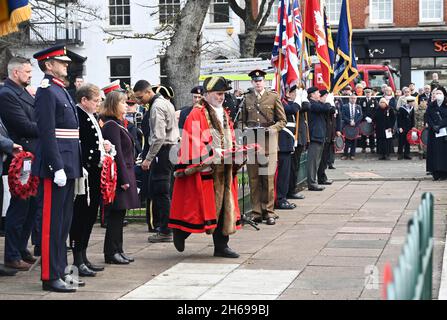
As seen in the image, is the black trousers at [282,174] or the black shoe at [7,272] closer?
the black shoe at [7,272]

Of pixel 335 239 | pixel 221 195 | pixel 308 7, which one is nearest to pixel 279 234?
pixel 335 239

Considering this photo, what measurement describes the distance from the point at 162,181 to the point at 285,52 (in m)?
4.96

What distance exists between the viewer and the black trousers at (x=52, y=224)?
8.51 meters

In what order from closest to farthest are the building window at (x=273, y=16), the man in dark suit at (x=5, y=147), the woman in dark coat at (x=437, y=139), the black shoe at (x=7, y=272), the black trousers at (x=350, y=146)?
the man in dark suit at (x=5, y=147), the black shoe at (x=7, y=272), the woman in dark coat at (x=437, y=139), the black trousers at (x=350, y=146), the building window at (x=273, y=16)

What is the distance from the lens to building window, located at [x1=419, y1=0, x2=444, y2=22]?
41844 millimetres

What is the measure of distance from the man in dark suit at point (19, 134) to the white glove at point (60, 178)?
58.4 inches

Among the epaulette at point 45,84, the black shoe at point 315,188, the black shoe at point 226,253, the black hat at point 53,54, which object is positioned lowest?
the black shoe at point 315,188

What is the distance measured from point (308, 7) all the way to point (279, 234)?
7.16 m

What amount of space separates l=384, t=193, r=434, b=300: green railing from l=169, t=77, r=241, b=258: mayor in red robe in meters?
4.97

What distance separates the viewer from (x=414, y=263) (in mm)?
4328

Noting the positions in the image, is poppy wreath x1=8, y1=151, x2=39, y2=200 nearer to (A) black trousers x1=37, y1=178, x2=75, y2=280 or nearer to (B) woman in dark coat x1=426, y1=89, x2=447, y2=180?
(A) black trousers x1=37, y1=178, x2=75, y2=280

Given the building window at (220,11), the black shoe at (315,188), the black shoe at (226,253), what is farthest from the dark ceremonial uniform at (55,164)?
the building window at (220,11)

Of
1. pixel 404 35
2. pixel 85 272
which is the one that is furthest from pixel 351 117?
pixel 85 272

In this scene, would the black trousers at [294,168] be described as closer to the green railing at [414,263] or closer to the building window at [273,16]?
the green railing at [414,263]
